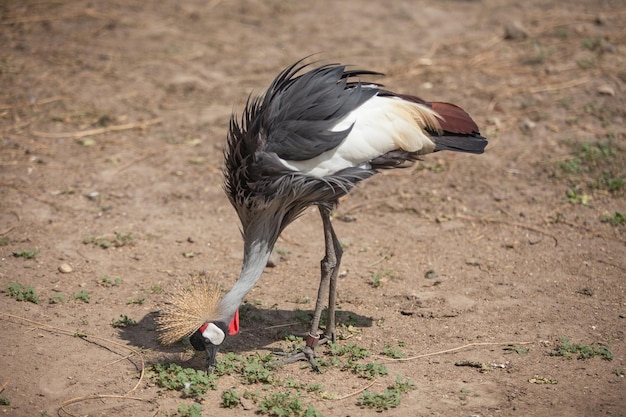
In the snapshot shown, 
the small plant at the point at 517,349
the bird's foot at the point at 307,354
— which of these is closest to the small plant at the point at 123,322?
the bird's foot at the point at 307,354

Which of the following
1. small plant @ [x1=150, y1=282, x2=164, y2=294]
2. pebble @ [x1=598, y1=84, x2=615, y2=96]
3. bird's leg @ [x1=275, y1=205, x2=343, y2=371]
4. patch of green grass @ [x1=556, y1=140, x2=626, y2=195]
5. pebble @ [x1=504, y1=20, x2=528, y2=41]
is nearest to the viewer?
bird's leg @ [x1=275, y1=205, x2=343, y2=371]

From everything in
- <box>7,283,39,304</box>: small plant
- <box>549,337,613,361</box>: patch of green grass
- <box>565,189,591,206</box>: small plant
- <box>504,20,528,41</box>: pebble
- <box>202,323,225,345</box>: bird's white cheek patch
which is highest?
<box>504,20,528,41</box>: pebble

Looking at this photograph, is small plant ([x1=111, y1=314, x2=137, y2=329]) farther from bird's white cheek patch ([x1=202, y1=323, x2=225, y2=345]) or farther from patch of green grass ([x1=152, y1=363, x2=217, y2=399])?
bird's white cheek patch ([x1=202, y1=323, x2=225, y2=345])

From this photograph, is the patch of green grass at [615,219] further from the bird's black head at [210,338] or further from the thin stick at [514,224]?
the bird's black head at [210,338]

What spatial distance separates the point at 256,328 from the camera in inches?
190

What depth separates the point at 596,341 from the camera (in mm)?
4430

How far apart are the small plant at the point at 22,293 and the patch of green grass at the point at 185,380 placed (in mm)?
1176

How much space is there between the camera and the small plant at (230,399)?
3.92m

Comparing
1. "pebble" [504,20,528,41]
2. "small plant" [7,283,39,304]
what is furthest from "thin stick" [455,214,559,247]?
"pebble" [504,20,528,41]

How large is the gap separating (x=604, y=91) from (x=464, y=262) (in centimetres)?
308

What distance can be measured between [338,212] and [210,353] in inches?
92.5

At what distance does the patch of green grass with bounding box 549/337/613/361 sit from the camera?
4.25m

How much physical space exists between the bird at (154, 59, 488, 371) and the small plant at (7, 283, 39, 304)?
922mm

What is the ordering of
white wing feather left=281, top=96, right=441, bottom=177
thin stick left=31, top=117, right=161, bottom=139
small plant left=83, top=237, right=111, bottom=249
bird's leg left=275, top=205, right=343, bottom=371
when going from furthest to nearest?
thin stick left=31, top=117, right=161, bottom=139
small plant left=83, top=237, right=111, bottom=249
bird's leg left=275, top=205, right=343, bottom=371
white wing feather left=281, top=96, right=441, bottom=177
